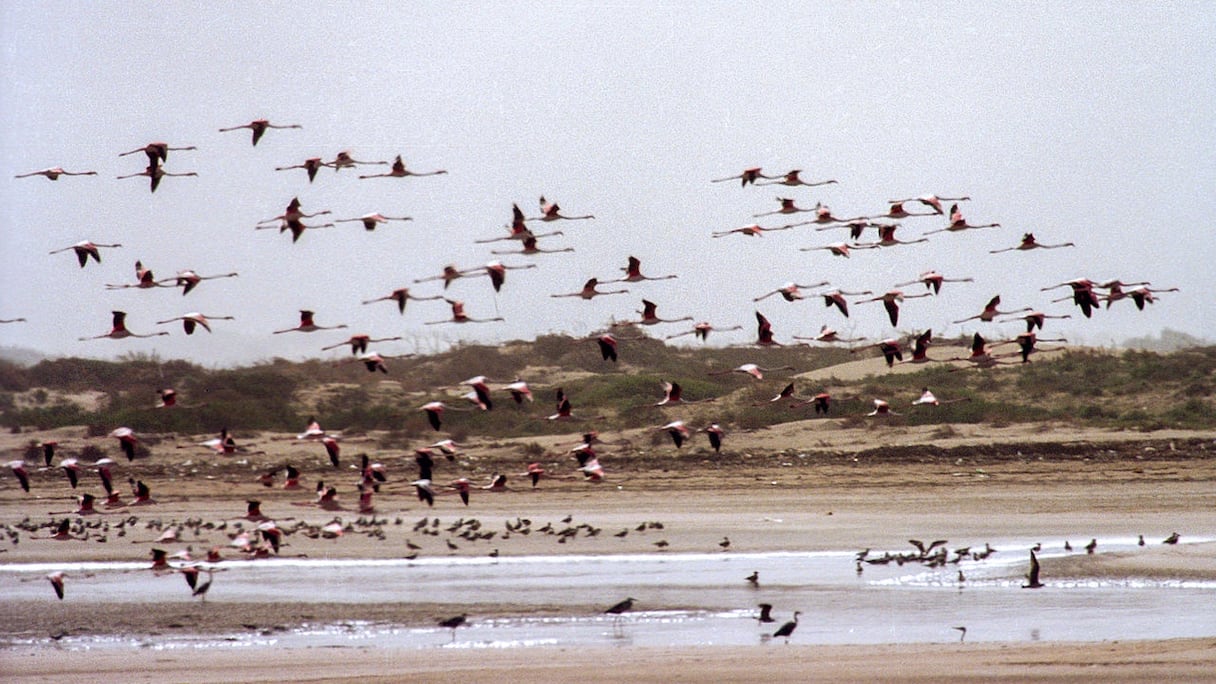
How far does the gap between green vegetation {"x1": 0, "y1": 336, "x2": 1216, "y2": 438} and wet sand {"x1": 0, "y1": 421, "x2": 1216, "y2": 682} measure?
41.3 inches

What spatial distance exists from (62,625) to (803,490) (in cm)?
1610

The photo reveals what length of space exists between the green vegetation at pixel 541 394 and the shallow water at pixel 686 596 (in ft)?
42.7

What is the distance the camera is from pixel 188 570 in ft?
67.6

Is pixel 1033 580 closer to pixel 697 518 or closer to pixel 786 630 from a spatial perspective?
pixel 786 630

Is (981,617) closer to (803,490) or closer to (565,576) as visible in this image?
(565,576)

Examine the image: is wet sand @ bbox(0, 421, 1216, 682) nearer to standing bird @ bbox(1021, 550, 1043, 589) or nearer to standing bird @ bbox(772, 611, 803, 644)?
standing bird @ bbox(772, 611, 803, 644)

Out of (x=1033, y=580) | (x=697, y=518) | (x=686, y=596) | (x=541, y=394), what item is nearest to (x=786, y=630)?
(x=686, y=596)

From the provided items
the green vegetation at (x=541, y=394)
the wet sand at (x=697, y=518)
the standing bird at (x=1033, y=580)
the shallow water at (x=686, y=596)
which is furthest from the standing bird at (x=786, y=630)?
the green vegetation at (x=541, y=394)

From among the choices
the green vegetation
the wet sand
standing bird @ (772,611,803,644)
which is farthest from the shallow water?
the green vegetation

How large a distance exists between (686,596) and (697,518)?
24.3ft

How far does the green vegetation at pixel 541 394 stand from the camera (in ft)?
127

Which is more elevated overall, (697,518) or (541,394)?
(541,394)

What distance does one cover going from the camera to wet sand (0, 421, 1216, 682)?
1603 cm

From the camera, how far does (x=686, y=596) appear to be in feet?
67.7
